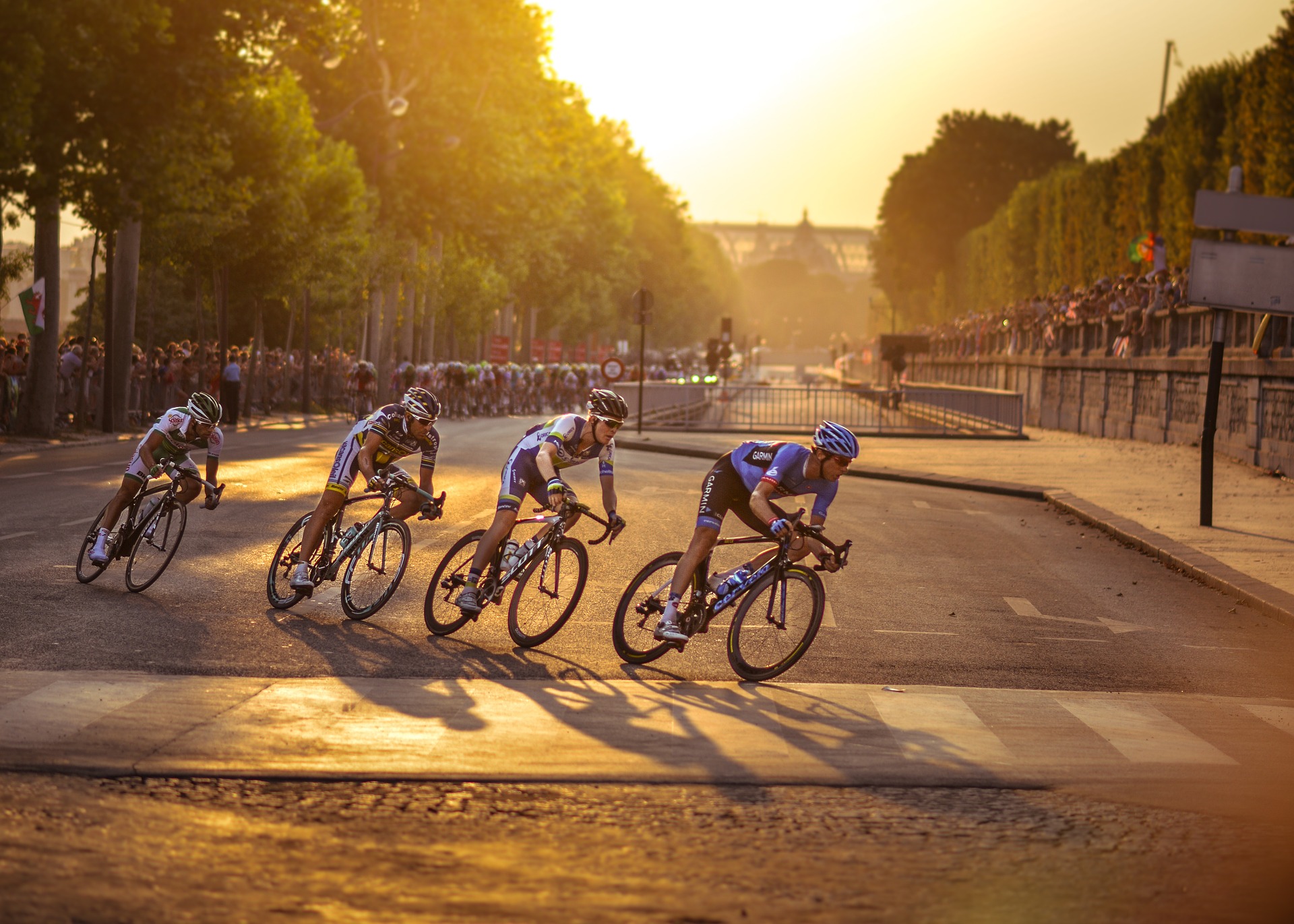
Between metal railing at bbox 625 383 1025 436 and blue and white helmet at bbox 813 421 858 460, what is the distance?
31.0m

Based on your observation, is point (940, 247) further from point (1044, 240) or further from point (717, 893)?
point (717, 893)

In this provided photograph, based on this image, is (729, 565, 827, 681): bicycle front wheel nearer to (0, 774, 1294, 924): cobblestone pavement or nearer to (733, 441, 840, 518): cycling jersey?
(733, 441, 840, 518): cycling jersey

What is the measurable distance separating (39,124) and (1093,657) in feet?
72.3

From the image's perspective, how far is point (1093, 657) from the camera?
1074 cm

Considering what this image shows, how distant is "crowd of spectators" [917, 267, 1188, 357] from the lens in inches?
1378

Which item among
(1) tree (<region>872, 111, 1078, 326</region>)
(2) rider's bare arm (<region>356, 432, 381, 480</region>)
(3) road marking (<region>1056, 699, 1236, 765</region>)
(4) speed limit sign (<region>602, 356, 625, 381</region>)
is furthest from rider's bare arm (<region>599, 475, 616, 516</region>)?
(1) tree (<region>872, 111, 1078, 326</region>)

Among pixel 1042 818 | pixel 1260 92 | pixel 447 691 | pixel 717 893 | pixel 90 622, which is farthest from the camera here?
pixel 1260 92

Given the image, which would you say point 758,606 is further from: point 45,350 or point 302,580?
point 45,350

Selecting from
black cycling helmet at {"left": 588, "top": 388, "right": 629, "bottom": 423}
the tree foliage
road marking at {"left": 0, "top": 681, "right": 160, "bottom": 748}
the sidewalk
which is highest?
the tree foliage

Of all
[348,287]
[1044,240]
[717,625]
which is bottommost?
[717,625]

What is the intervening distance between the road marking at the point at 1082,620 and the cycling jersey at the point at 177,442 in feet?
19.9

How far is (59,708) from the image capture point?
798cm

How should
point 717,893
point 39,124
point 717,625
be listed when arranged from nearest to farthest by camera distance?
point 717,893 → point 717,625 → point 39,124

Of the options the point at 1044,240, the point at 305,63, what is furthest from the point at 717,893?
the point at 1044,240
